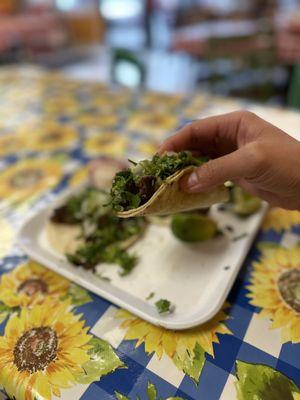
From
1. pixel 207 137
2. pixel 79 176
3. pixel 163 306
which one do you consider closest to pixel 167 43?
pixel 79 176

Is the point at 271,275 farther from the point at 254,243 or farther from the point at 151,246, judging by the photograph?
the point at 151,246

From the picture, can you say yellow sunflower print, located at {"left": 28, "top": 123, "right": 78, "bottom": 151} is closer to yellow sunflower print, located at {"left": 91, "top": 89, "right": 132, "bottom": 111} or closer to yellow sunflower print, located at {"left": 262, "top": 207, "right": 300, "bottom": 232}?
yellow sunflower print, located at {"left": 91, "top": 89, "right": 132, "bottom": 111}

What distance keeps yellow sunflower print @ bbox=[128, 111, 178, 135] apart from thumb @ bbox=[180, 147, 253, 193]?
0.99 metres

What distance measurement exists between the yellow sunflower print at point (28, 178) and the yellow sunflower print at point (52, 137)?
14cm

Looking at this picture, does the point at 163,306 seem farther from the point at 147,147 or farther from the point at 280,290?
the point at 147,147

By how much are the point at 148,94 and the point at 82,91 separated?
0.52 metres

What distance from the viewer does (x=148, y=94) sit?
90.7 inches

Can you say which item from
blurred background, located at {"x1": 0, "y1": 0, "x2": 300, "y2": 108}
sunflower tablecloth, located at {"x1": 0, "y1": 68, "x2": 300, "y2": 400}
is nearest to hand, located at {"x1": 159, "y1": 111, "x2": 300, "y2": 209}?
sunflower tablecloth, located at {"x1": 0, "y1": 68, "x2": 300, "y2": 400}

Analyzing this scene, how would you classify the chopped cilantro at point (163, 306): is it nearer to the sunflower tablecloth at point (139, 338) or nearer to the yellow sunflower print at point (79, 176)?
the sunflower tablecloth at point (139, 338)

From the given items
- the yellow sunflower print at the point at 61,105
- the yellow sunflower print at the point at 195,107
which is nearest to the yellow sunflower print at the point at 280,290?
the yellow sunflower print at the point at 195,107

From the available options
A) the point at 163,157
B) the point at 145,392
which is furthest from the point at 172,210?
the point at 145,392

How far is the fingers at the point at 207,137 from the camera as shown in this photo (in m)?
0.99

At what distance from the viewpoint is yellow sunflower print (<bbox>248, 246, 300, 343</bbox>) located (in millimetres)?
804

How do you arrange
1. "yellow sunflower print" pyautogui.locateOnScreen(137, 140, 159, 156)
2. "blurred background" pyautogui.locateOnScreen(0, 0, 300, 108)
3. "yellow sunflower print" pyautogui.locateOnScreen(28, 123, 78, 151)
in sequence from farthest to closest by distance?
"blurred background" pyautogui.locateOnScreen(0, 0, 300, 108), "yellow sunflower print" pyautogui.locateOnScreen(28, 123, 78, 151), "yellow sunflower print" pyautogui.locateOnScreen(137, 140, 159, 156)
